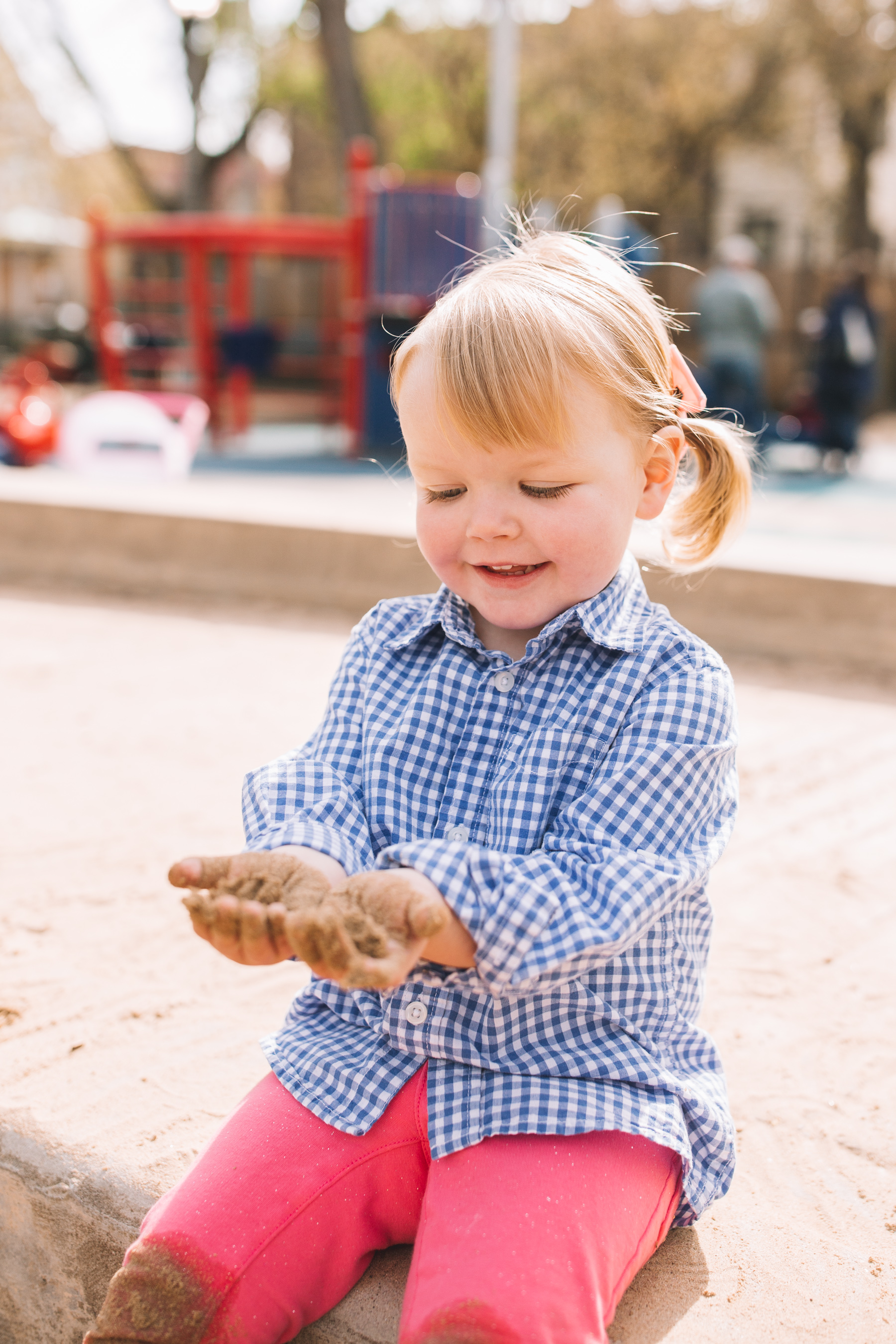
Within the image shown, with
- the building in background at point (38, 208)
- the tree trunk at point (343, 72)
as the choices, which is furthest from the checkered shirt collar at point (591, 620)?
the building in background at point (38, 208)

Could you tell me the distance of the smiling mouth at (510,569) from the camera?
Answer: 147 cm

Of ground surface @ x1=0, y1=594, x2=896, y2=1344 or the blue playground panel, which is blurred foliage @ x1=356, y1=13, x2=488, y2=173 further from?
ground surface @ x1=0, y1=594, x2=896, y2=1344

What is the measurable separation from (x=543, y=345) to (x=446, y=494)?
0.22m

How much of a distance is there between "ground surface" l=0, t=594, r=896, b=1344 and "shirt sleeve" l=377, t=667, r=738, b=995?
445 millimetres

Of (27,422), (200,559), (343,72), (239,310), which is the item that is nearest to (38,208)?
(343,72)

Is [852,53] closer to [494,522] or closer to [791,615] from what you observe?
[791,615]

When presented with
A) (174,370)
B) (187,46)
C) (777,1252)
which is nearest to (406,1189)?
(777,1252)

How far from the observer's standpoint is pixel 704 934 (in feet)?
4.91

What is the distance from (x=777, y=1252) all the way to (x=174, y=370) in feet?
41.8

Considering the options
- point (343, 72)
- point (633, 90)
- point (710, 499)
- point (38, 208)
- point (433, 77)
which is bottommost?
point (710, 499)

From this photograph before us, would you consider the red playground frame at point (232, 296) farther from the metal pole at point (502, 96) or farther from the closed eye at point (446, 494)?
the closed eye at point (446, 494)

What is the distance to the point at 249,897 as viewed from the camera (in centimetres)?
122

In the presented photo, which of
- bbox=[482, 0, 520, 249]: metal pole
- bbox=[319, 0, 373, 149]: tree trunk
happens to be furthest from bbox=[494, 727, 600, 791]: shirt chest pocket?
bbox=[319, 0, 373, 149]: tree trunk

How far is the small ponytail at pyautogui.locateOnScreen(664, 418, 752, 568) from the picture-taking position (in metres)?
1.64
